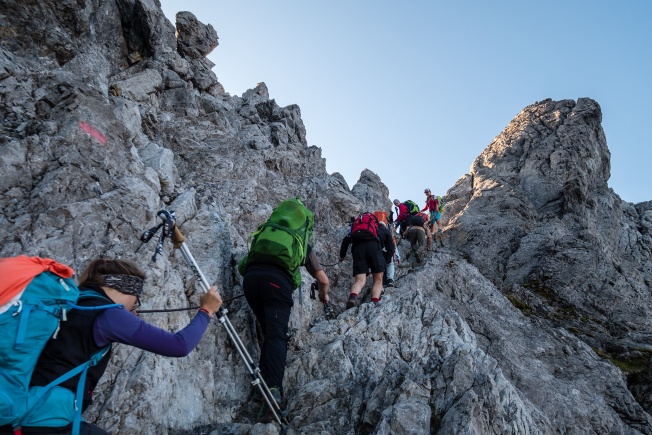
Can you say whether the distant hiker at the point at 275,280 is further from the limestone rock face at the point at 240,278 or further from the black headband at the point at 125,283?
the black headband at the point at 125,283

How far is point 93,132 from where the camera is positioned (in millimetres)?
11281

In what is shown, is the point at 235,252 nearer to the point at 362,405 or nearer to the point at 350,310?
the point at 350,310

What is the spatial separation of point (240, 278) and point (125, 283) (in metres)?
6.75

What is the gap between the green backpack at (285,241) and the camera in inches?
376

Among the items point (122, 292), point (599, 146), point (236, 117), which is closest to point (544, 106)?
point (599, 146)

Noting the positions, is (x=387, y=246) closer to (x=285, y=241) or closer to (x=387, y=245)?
(x=387, y=245)

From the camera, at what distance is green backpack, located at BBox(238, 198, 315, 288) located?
9.56 meters

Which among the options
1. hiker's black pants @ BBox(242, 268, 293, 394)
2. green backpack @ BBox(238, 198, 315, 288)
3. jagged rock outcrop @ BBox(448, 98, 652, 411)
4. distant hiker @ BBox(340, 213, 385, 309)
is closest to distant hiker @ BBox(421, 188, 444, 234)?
jagged rock outcrop @ BBox(448, 98, 652, 411)

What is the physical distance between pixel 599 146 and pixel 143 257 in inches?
1373

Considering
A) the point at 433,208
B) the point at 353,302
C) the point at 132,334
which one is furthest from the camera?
the point at 433,208

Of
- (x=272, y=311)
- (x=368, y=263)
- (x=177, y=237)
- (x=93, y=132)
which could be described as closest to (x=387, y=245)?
(x=368, y=263)

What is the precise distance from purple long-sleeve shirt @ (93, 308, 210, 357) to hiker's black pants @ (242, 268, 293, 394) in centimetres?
428

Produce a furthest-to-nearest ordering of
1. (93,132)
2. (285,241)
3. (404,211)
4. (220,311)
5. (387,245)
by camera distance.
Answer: (404,211), (387,245), (93,132), (285,241), (220,311)

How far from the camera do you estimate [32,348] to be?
409 centimetres
